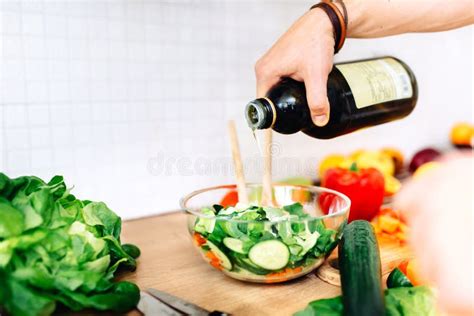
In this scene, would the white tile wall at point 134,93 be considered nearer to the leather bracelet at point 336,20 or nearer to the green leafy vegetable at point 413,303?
the leather bracelet at point 336,20

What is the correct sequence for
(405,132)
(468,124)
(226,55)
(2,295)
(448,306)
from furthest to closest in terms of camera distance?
(468,124)
(405,132)
(226,55)
(2,295)
(448,306)

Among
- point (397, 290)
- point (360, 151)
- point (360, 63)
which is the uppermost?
point (360, 63)

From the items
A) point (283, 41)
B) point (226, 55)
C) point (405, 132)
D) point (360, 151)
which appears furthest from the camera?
point (405, 132)

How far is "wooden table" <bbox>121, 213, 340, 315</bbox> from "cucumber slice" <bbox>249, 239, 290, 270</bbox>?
0.06 m

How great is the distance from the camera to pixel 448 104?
1903 mm

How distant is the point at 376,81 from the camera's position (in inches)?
38.4

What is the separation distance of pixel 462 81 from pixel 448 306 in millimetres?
1727

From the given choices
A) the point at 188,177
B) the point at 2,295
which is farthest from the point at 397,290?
the point at 188,177

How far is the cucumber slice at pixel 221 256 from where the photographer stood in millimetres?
800

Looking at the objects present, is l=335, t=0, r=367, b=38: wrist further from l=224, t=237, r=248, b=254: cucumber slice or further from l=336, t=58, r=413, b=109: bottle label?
l=224, t=237, r=248, b=254: cucumber slice

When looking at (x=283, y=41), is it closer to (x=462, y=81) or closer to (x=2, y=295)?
(x=2, y=295)

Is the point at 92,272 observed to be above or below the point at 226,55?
below

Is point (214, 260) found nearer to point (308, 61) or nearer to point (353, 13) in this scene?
point (308, 61)

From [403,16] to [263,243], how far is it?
62cm
